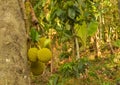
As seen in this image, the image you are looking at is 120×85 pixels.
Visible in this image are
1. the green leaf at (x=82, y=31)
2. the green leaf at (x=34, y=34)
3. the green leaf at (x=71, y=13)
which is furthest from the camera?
the green leaf at (x=82, y=31)

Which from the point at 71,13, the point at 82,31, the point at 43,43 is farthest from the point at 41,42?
the point at 82,31

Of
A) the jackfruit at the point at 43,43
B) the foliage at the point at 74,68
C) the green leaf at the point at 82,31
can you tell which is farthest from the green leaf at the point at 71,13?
the jackfruit at the point at 43,43

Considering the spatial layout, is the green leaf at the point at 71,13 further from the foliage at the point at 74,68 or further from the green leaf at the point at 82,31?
the foliage at the point at 74,68

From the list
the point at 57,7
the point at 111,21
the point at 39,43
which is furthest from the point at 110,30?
the point at 39,43

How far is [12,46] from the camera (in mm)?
723

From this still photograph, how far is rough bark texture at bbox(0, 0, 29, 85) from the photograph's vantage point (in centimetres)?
70

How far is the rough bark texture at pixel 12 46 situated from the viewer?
698mm

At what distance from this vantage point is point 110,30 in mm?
7375

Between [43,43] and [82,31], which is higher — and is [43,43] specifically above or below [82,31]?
above

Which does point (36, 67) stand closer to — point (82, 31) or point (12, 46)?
point (12, 46)

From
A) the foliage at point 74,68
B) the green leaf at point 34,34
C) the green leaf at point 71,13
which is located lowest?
the foliage at point 74,68

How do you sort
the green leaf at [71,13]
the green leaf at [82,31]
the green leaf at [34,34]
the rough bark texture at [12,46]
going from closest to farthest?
the rough bark texture at [12,46]
the green leaf at [34,34]
the green leaf at [71,13]
the green leaf at [82,31]

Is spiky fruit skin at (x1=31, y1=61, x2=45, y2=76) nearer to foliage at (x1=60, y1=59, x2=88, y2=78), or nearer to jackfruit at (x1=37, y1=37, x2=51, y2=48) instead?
jackfruit at (x1=37, y1=37, x2=51, y2=48)

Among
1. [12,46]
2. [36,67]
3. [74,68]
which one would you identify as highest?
[12,46]
